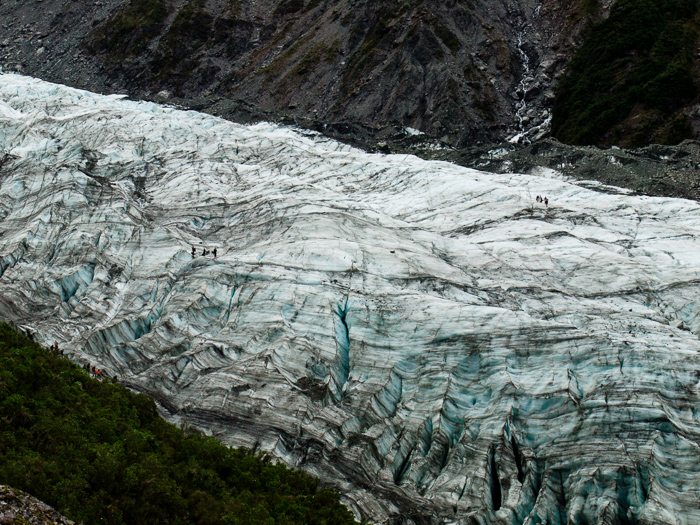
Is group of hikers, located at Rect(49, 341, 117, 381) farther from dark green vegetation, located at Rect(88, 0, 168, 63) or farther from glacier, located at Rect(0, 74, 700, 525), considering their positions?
dark green vegetation, located at Rect(88, 0, 168, 63)

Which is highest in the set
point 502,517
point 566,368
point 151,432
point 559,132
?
point 151,432

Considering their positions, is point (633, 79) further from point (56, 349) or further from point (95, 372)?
point (56, 349)

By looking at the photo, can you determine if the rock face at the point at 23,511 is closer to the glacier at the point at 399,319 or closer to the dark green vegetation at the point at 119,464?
the dark green vegetation at the point at 119,464

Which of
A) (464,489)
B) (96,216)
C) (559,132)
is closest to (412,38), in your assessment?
(559,132)

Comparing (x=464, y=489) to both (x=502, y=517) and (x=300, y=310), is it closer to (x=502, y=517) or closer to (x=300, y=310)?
(x=502, y=517)

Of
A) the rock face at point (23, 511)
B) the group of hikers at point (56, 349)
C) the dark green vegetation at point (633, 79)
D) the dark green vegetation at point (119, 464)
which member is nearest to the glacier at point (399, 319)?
the group of hikers at point (56, 349)

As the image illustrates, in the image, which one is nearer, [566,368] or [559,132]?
[566,368]

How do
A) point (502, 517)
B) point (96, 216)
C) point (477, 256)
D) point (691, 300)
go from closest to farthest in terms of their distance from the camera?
point (502, 517)
point (691, 300)
point (477, 256)
point (96, 216)
